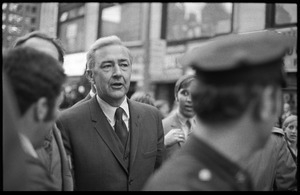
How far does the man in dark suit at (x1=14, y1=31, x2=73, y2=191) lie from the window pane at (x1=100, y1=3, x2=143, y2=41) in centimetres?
1408

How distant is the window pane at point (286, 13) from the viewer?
444 inches

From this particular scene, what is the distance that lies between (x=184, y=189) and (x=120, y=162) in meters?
1.40

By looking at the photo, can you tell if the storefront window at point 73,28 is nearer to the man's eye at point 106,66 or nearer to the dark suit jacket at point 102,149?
the man's eye at point 106,66

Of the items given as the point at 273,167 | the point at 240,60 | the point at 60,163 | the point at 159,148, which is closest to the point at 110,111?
the point at 159,148

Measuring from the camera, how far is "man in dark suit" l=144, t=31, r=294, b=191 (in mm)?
1408

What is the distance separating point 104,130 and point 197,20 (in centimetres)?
1188

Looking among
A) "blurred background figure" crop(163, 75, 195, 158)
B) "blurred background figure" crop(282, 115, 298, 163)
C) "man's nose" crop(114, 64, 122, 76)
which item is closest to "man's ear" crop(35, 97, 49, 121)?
"man's nose" crop(114, 64, 122, 76)

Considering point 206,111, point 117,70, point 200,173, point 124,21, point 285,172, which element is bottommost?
point 285,172

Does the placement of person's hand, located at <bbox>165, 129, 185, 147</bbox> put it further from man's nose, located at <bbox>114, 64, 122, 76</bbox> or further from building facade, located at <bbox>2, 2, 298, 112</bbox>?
building facade, located at <bbox>2, 2, 298, 112</bbox>

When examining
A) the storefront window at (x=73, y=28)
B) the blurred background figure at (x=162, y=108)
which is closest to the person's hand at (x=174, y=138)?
the blurred background figure at (x=162, y=108)

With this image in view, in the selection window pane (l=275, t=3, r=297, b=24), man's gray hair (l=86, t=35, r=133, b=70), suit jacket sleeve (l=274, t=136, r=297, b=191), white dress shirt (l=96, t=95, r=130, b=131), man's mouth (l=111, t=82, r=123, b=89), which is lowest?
suit jacket sleeve (l=274, t=136, r=297, b=191)

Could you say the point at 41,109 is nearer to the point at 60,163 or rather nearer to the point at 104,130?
the point at 60,163

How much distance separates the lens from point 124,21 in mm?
17172

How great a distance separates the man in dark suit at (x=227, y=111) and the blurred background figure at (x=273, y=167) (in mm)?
1097
